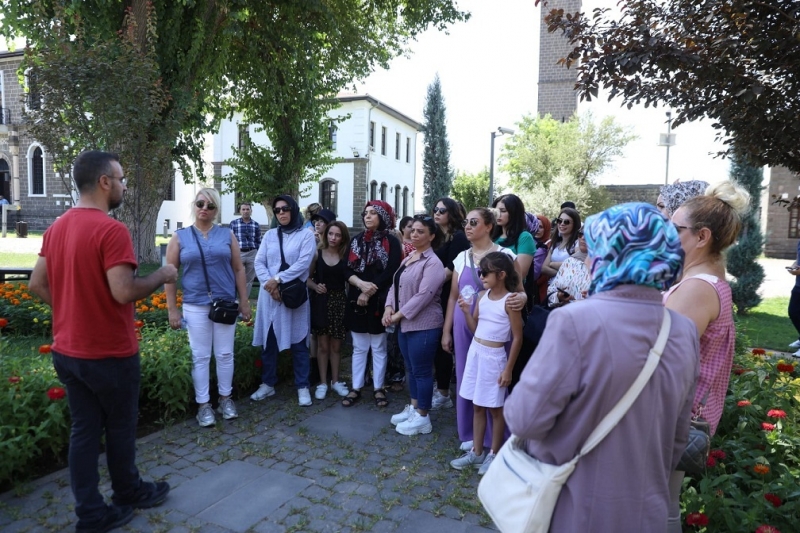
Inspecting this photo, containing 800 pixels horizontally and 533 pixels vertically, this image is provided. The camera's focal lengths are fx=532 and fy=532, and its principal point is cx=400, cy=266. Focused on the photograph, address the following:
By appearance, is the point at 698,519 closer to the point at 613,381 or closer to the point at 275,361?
the point at 613,381

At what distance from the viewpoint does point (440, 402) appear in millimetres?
5637

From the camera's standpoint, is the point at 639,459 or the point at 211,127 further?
the point at 211,127

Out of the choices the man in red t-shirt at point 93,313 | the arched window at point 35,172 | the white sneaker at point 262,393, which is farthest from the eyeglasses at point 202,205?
the arched window at point 35,172

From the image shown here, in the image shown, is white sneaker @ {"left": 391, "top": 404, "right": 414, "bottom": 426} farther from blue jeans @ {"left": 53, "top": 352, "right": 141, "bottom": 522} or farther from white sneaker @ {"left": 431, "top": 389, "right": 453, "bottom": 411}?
blue jeans @ {"left": 53, "top": 352, "right": 141, "bottom": 522}

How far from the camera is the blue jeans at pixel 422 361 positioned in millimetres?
4855

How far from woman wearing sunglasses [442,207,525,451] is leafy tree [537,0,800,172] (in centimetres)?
177

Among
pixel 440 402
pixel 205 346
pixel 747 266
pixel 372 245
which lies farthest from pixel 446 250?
pixel 747 266

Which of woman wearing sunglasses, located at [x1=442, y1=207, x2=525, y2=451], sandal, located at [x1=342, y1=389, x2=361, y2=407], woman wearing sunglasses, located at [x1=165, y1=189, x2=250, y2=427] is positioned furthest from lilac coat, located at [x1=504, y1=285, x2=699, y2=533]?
sandal, located at [x1=342, y1=389, x2=361, y2=407]

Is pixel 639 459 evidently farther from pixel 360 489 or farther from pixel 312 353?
pixel 312 353

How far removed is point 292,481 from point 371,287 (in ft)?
6.90

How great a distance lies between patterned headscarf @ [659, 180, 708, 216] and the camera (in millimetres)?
3195

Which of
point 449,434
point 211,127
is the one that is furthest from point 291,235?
point 211,127

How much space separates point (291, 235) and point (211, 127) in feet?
26.6

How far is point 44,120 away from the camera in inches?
247
